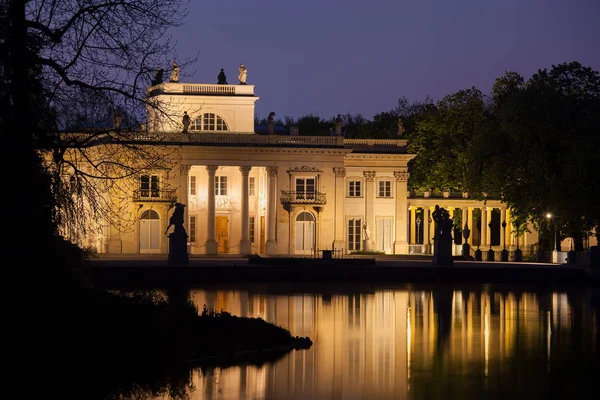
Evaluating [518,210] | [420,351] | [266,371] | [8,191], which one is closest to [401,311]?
[420,351]

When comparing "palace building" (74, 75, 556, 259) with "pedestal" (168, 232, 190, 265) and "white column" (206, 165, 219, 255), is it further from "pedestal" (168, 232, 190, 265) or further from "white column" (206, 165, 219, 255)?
"pedestal" (168, 232, 190, 265)

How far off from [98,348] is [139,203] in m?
50.8

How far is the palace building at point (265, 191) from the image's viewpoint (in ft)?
222

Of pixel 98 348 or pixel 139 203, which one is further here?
pixel 139 203

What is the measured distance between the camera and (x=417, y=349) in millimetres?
20094

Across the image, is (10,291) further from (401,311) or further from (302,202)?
(302,202)

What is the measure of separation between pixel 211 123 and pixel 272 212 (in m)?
7.31

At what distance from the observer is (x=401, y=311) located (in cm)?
2825

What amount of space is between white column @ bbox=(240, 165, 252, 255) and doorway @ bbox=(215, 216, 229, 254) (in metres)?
2.19

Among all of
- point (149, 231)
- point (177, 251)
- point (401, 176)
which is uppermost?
point (401, 176)

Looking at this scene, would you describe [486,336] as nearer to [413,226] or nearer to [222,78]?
[222,78]

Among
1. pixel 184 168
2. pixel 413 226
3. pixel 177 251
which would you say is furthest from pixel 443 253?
pixel 413 226

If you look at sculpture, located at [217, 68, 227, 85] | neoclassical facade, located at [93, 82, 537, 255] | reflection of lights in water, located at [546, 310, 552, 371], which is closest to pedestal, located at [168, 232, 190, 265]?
neoclassical facade, located at [93, 82, 537, 255]

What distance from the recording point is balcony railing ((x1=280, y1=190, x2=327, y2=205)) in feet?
226
